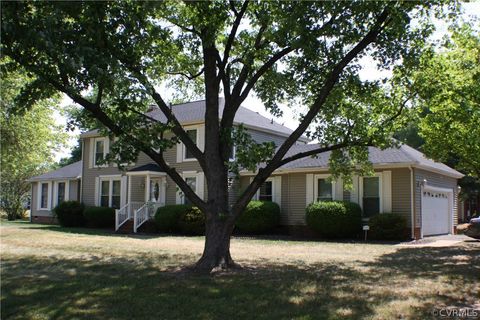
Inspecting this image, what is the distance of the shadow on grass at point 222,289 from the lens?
22.6ft

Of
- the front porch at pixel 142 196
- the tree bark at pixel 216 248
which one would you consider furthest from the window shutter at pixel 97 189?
the tree bark at pixel 216 248

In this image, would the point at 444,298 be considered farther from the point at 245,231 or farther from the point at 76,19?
the point at 245,231

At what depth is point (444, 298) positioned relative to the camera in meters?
7.61

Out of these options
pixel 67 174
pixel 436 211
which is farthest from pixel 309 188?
pixel 67 174

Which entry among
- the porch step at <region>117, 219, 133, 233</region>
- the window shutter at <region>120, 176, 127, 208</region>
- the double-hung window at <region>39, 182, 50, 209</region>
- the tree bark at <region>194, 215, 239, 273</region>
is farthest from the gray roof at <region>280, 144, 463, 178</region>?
the double-hung window at <region>39, 182, 50, 209</region>

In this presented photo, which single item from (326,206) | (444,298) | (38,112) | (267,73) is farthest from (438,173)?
(38,112)

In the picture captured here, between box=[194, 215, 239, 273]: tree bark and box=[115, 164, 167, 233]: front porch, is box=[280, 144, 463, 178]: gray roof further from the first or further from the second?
box=[194, 215, 239, 273]: tree bark

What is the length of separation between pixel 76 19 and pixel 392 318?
7.07m

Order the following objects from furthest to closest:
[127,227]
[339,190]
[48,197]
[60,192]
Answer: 1. [48,197]
2. [60,192]
3. [127,227]
4. [339,190]

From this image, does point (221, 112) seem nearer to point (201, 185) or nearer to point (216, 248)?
point (201, 185)

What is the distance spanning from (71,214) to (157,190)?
6044mm

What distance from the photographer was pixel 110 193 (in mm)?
28656

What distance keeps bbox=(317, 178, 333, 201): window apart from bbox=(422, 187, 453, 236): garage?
13.0ft

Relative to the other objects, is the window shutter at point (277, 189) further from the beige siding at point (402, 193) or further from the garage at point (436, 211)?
the garage at point (436, 211)
